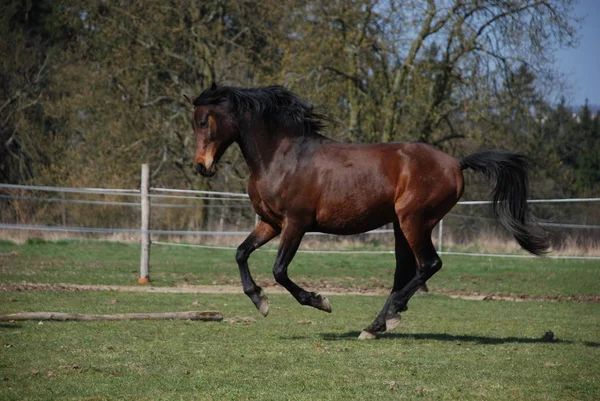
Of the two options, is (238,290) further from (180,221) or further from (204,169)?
(180,221)

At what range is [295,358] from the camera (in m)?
6.91

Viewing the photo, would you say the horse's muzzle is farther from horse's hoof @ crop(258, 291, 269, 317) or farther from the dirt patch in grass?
the dirt patch in grass

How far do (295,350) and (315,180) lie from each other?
185 centimetres

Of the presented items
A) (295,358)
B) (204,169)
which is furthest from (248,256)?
(295,358)

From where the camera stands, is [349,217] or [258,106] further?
[258,106]

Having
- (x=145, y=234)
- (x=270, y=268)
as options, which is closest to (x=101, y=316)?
(x=145, y=234)

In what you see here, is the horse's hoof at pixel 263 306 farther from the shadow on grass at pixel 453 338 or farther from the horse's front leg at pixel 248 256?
the shadow on grass at pixel 453 338

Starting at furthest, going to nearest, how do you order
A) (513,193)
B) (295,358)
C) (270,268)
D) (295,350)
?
(270,268), (513,193), (295,350), (295,358)

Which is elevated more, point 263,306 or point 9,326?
point 263,306

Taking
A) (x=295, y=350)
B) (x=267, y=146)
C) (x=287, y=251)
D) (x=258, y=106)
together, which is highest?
(x=258, y=106)

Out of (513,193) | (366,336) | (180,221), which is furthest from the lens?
(180,221)

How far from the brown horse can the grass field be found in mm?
841

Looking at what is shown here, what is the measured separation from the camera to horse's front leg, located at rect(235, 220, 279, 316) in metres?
8.51

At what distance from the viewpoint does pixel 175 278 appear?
15828 mm
